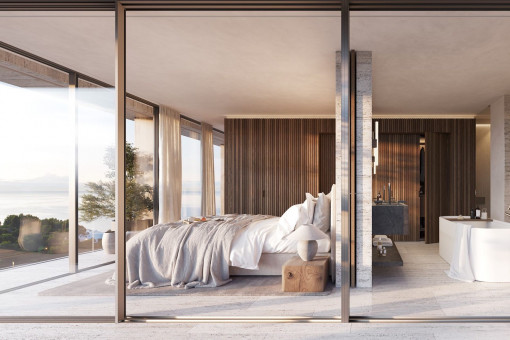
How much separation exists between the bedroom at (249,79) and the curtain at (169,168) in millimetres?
282

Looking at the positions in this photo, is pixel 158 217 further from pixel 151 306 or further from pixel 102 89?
pixel 151 306

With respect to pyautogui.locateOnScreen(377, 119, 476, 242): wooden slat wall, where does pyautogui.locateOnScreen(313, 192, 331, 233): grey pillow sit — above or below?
below

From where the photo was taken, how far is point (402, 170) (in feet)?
33.0

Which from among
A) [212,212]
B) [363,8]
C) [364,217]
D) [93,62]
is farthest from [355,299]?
[212,212]

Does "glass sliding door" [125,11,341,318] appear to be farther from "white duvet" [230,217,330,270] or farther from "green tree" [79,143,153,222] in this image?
"green tree" [79,143,153,222]

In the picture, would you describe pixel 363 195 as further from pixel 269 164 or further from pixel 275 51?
pixel 269 164

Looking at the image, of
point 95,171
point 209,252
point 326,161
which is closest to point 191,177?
point 326,161

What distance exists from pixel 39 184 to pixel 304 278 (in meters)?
3.71

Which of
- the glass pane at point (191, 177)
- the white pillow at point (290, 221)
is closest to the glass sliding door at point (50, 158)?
the white pillow at point (290, 221)

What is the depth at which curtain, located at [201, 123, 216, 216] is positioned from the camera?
11366 mm

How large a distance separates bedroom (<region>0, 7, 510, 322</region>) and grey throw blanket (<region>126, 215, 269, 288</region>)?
25.2 inches

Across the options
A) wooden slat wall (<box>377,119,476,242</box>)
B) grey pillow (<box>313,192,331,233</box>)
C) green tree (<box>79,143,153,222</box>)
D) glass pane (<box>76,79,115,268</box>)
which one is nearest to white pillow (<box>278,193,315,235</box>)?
grey pillow (<box>313,192,331,233</box>)

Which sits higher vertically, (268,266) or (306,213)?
(306,213)

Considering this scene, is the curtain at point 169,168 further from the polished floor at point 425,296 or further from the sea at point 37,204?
the polished floor at point 425,296
